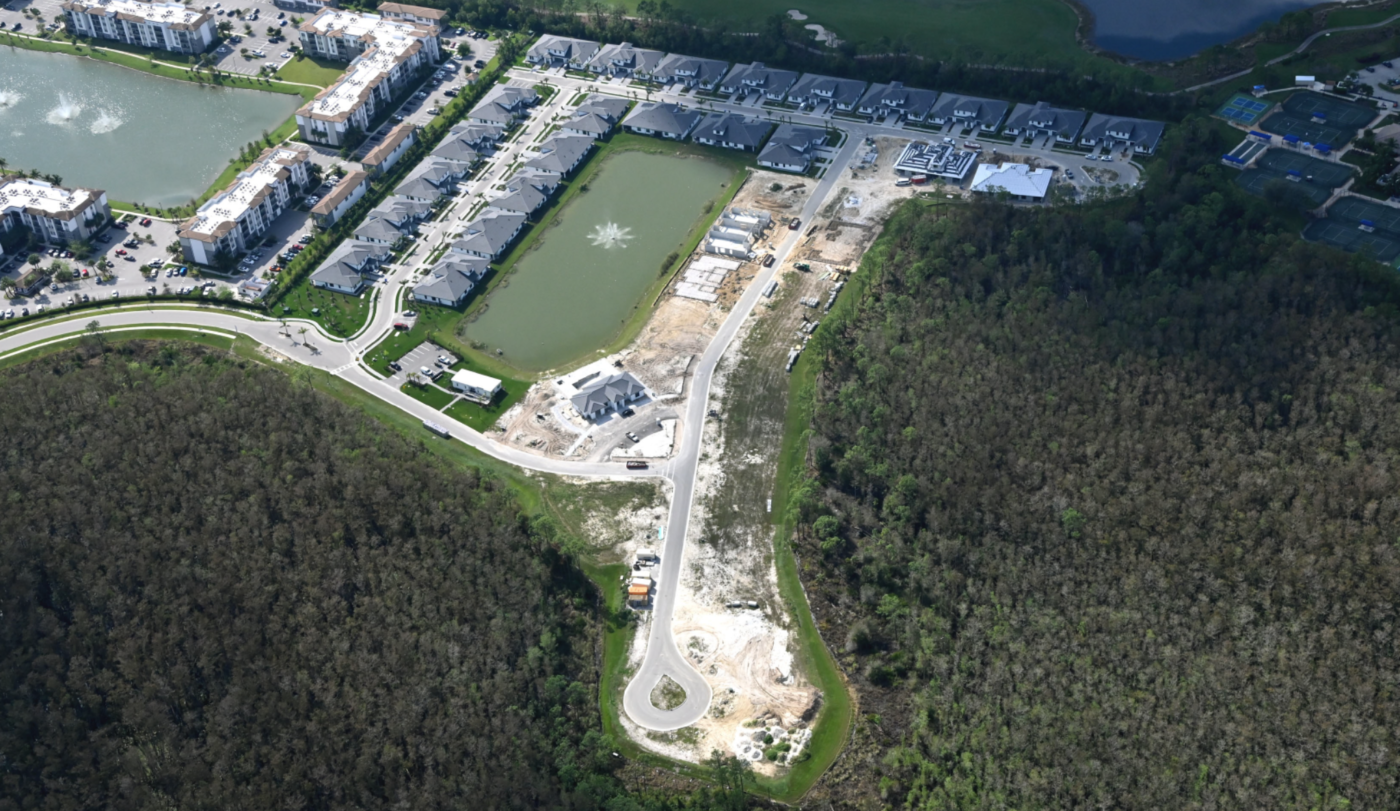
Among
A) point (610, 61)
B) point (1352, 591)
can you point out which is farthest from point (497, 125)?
point (1352, 591)

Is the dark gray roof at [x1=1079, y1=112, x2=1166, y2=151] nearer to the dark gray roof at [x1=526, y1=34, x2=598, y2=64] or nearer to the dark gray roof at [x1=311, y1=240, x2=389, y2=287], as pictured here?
the dark gray roof at [x1=526, y1=34, x2=598, y2=64]

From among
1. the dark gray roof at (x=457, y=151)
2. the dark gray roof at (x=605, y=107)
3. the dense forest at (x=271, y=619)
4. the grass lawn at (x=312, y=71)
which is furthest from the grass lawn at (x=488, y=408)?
the grass lawn at (x=312, y=71)

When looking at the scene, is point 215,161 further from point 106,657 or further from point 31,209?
point 106,657

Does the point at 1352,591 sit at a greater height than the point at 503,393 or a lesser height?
greater

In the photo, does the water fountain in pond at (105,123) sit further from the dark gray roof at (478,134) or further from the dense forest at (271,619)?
the dense forest at (271,619)

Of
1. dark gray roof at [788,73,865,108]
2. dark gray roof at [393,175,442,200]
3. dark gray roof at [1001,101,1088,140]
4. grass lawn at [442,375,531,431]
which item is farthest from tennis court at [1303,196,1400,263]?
dark gray roof at [393,175,442,200]

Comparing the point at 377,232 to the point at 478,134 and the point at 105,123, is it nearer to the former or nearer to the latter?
the point at 478,134
